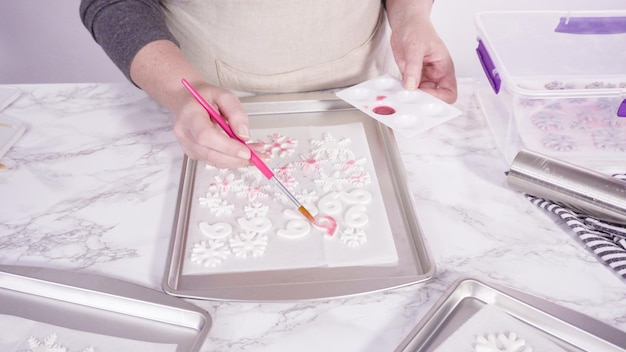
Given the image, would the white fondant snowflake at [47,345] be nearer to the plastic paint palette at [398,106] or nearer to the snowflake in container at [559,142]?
the plastic paint palette at [398,106]

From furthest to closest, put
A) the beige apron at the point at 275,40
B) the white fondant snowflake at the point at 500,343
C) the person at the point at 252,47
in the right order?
the beige apron at the point at 275,40 → the person at the point at 252,47 → the white fondant snowflake at the point at 500,343

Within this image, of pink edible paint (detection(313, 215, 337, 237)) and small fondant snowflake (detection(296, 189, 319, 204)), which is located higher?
small fondant snowflake (detection(296, 189, 319, 204))

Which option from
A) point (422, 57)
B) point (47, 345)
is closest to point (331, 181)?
point (422, 57)

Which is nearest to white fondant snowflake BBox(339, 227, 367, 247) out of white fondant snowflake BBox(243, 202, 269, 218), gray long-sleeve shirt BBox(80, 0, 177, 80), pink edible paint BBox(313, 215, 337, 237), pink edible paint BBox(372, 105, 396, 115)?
pink edible paint BBox(313, 215, 337, 237)

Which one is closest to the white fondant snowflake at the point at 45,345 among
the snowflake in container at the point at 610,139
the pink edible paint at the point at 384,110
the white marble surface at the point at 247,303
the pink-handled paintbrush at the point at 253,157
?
the white marble surface at the point at 247,303

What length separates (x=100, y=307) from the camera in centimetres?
70

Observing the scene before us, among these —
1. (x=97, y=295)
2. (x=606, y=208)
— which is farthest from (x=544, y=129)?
(x=97, y=295)

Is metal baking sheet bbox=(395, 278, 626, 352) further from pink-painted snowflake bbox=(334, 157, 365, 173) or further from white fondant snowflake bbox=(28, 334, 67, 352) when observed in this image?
white fondant snowflake bbox=(28, 334, 67, 352)

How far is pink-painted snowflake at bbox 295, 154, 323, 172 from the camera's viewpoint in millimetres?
897

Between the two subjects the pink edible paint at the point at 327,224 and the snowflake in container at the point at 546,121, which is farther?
the snowflake in container at the point at 546,121

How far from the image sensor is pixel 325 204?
0.83 metres

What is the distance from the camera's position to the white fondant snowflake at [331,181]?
860 mm

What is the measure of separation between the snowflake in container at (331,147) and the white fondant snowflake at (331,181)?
45mm

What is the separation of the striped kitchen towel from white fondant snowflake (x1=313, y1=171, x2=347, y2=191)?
0.90 ft
